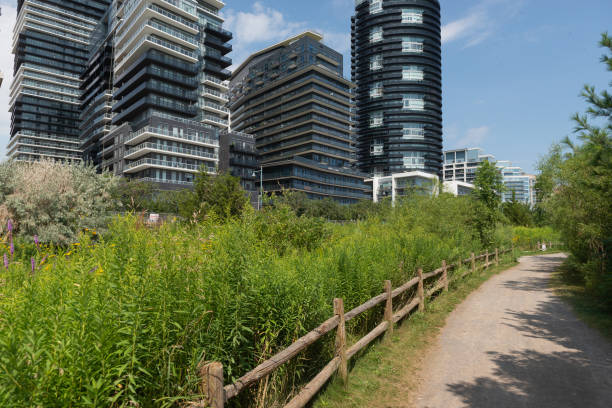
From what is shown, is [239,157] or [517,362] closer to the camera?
[517,362]

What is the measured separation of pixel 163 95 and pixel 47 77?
67.3 m

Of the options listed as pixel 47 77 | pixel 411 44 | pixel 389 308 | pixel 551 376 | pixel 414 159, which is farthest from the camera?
pixel 411 44

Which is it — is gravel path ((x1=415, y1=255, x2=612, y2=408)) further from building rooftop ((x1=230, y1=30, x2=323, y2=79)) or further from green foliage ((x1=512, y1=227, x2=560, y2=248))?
building rooftop ((x1=230, y1=30, x2=323, y2=79))

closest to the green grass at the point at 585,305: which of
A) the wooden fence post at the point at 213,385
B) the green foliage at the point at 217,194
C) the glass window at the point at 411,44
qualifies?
the wooden fence post at the point at 213,385

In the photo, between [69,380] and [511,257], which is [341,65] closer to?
[511,257]

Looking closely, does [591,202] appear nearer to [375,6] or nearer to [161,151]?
[161,151]

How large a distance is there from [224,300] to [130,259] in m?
1.05

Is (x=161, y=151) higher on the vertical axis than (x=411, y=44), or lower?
lower

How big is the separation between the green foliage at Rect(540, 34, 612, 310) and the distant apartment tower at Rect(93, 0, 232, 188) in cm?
5514

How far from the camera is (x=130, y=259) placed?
10.6 ft

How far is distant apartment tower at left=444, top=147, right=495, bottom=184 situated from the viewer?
164 metres

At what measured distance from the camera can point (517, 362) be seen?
636cm

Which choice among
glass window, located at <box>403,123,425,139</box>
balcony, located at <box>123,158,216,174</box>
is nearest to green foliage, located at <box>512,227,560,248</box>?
balcony, located at <box>123,158,216,174</box>

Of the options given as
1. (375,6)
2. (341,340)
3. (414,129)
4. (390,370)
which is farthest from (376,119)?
(341,340)
